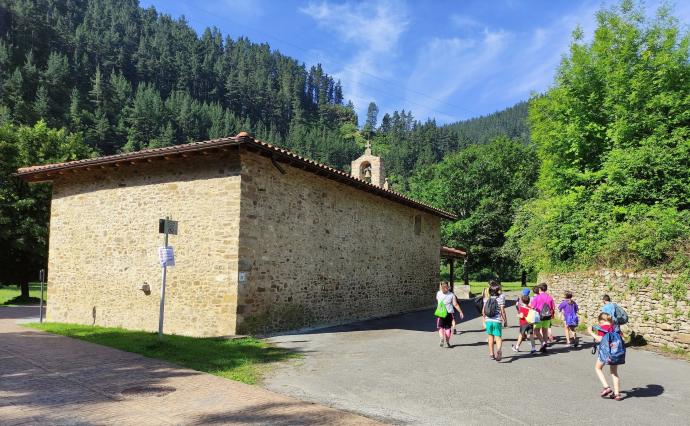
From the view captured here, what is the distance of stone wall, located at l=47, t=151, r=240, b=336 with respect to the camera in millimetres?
11117

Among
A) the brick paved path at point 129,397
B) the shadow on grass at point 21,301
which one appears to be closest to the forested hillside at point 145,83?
the shadow on grass at point 21,301

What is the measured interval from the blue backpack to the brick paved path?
4079 millimetres

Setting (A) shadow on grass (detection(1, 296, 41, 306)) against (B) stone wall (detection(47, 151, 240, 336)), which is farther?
(A) shadow on grass (detection(1, 296, 41, 306))

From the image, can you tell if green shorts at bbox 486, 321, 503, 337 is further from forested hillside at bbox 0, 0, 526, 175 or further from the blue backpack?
forested hillside at bbox 0, 0, 526, 175

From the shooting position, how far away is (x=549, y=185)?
18672 millimetres

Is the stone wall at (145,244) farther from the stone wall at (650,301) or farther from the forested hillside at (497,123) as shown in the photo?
the forested hillside at (497,123)

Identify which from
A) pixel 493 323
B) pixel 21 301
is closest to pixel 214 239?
pixel 493 323

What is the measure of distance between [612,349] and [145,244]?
11.6 meters

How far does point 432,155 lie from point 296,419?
110236 mm

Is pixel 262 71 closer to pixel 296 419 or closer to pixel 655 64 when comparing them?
pixel 655 64

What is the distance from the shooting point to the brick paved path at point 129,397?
500 centimetres

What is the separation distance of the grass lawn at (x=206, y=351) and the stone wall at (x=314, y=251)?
4.64ft

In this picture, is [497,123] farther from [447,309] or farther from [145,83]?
[447,309]

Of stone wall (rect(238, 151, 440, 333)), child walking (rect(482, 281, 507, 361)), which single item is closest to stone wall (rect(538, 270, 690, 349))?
child walking (rect(482, 281, 507, 361))
